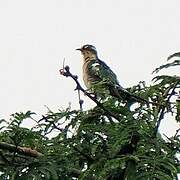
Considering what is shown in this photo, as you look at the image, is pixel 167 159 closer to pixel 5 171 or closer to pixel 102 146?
pixel 102 146

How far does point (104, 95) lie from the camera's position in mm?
2379

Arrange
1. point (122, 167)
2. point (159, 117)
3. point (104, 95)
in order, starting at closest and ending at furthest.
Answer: point (122, 167) → point (159, 117) → point (104, 95)

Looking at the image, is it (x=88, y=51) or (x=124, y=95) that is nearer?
(x=124, y=95)

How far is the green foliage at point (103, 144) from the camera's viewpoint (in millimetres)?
1909

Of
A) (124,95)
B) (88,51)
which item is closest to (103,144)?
(124,95)

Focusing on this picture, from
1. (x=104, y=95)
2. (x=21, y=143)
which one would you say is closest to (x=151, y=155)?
(x=104, y=95)

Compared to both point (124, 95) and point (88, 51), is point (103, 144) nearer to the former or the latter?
point (124, 95)

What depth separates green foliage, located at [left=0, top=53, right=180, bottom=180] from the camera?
1.91 meters

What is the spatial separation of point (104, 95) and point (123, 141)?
447mm

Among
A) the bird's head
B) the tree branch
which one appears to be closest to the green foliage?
the tree branch

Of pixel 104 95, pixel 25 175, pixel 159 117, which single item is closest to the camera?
pixel 159 117

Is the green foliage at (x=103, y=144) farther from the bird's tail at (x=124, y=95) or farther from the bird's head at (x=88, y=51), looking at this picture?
the bird's head at (x=88, y=51)

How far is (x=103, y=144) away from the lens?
7.40ft

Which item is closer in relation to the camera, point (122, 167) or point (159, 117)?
point (122, 167)
